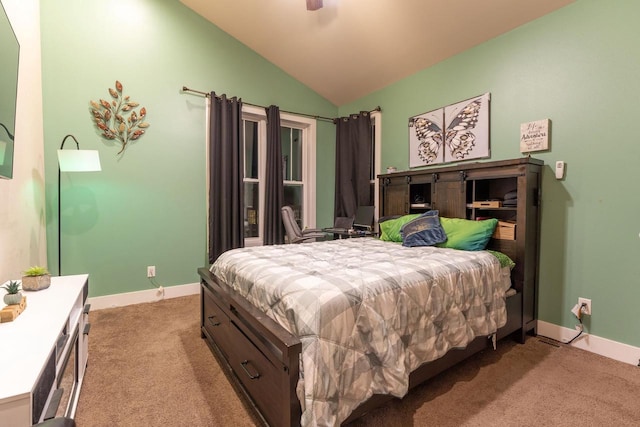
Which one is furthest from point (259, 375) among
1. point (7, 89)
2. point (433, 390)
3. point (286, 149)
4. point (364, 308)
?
point (286, 149)

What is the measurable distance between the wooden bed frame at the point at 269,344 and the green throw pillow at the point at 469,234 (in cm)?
22

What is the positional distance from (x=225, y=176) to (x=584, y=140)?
11.1 ft

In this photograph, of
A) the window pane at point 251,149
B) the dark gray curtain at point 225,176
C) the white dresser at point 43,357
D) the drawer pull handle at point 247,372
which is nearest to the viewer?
the white dresser at point 43,357

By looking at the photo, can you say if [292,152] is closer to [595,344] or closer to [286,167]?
[286,167]

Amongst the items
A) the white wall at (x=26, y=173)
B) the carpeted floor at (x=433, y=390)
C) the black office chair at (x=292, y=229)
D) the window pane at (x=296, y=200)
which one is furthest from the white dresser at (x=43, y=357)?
the window pane at (x=296, y=200)

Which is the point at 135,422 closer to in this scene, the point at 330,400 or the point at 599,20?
the point at 330,400

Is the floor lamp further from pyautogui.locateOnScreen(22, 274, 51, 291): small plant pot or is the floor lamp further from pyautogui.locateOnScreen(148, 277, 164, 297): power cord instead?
pyautogui.locateOnScreen(148, 277, 164, 297): power cord

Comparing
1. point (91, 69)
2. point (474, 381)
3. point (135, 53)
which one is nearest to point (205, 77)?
point (135, 53)

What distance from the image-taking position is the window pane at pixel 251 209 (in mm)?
4008

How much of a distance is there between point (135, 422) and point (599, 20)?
388 cm

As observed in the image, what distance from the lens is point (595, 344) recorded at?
7.02ft

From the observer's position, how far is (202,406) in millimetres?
1552

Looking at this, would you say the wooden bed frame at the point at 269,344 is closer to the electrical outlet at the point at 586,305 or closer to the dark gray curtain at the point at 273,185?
the electrical outlet at the point at 586,305

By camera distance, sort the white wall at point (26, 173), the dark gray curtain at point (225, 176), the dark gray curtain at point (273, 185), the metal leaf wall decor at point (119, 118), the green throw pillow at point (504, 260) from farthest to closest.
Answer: the dark gray curtain at point (273, 185) → the dark gray curtain at point (225, 176) → the metal leaf wall decor at point (119, 118) → the green throw pillow at point (504, 260) → the white wall at point (26, 173)
